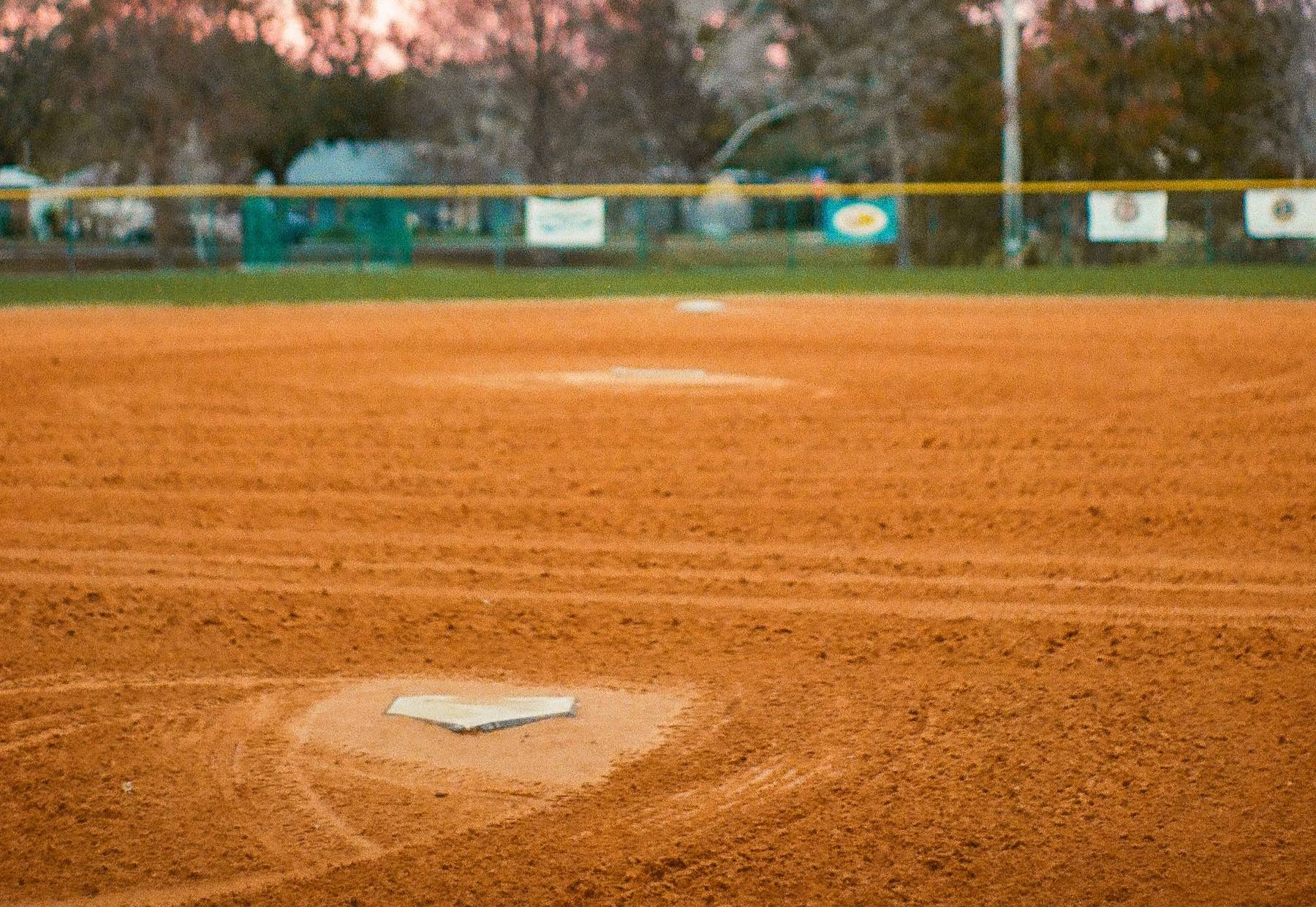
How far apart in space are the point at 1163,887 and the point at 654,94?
48791 millimetres

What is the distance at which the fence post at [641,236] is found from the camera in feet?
113

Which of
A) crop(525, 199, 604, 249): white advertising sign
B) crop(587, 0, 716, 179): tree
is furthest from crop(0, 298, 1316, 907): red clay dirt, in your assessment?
crop(587, 0, 716, 179): tree

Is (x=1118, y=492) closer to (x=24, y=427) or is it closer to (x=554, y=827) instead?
(x=554, y=827)

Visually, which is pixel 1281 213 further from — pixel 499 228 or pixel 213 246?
pixel 213 246

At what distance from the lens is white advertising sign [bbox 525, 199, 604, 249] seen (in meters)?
33.4

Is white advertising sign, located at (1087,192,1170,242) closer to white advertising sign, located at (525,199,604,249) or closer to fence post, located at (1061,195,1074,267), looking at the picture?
fence post, located at (1061,195,1074,267)

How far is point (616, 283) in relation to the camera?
3102 centimetres

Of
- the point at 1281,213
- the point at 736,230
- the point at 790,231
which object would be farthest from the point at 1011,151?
the point at 736,230

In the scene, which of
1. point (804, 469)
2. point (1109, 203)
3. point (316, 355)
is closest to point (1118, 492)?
point (804, 469)

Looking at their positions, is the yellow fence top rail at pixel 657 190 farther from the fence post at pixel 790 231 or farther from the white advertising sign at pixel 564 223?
the fence post at pixel 790 231

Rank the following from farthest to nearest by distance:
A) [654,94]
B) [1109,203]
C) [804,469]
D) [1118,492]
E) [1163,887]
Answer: [654,94] < [1109,203] < [804,469] < [1118,492] < [1163,887]

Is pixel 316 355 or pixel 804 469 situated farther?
pixel 316 355

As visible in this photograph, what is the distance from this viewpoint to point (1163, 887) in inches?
149

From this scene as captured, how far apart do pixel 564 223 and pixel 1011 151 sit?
9500 mm
